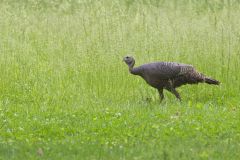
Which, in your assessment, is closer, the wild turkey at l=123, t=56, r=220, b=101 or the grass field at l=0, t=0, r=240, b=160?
the grass field at l=0, t=0, r=240, b=160

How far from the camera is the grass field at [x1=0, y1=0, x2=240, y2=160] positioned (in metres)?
8.51

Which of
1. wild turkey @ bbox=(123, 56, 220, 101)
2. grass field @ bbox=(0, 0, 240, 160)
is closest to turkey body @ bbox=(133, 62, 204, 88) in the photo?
wild turkey @ bbox=(123, 56, 220, 101)

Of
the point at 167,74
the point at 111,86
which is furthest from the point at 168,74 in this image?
the point at 111,86

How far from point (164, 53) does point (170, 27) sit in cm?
148

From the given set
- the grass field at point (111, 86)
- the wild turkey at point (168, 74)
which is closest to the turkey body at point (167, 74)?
the wild turkey at point (168, 74)

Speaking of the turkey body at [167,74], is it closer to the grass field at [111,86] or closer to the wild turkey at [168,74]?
the wild turkey at [168,74]

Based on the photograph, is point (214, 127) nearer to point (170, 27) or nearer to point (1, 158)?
point (1, 158)

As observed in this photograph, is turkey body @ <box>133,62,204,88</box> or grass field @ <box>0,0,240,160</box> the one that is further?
turkey body @ <box>133,62,204,88</box>

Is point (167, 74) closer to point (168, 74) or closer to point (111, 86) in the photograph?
point (168, 74)

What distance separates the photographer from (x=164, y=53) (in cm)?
1399

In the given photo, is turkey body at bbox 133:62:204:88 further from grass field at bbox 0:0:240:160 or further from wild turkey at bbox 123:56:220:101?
grass field at bbox 0:0:240:160

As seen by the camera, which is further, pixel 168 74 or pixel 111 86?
pixel 111 86

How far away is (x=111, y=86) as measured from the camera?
12.8 metres

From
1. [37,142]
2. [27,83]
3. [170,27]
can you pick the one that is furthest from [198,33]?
[37,142]
